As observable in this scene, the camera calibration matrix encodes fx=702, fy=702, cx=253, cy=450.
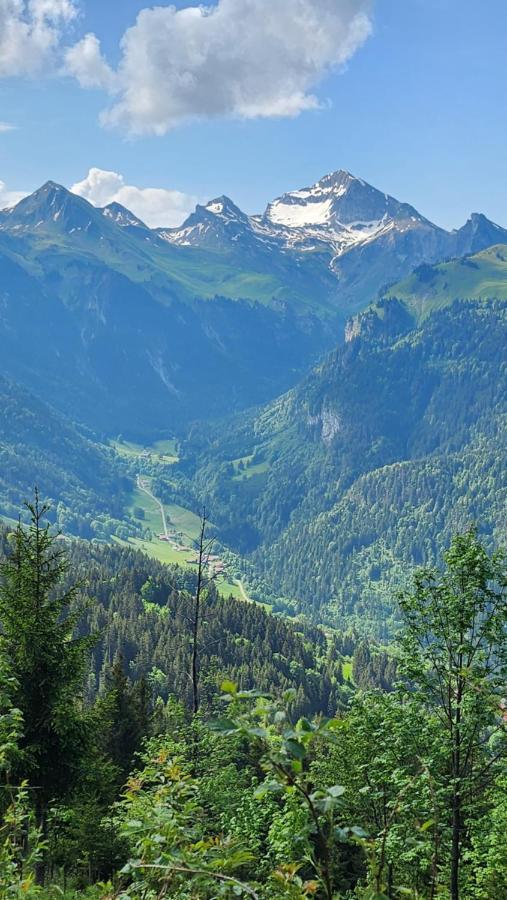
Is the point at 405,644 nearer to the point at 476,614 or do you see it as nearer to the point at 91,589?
the point at 476,614

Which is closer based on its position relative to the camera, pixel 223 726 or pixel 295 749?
pixel 295 749

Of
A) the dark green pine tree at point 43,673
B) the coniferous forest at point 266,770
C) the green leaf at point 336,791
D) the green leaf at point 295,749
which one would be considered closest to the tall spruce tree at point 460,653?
the coniferous forest at point 266,770

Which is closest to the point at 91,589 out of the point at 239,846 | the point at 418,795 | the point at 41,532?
the point at 41,532

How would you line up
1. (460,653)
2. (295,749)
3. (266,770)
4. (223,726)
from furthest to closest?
(460,653) → (266,770) → (223,726) → (295,749)

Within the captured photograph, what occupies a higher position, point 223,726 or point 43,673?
point 43,673

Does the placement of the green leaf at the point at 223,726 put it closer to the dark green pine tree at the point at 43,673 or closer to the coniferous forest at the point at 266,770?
the coniferous forest at the point at 266,770

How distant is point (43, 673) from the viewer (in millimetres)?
28484

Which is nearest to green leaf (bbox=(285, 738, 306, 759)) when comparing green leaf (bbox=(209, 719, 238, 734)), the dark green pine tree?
green leaf (bbox=(209, 719, 238, 734))

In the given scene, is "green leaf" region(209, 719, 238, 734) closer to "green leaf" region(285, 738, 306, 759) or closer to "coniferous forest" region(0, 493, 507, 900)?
"coniferous forest" region(0, 493, 507, 900)

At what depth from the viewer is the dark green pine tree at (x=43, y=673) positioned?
1094 inches

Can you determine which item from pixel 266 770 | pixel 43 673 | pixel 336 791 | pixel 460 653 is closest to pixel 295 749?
pixel 336 791

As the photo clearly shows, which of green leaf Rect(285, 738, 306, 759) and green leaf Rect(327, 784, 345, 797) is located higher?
green leaf Rect(285, 738, 306, 759)

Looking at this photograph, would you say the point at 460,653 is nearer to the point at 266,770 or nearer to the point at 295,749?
the point at 266,770

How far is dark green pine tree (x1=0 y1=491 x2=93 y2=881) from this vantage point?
27781 millimetres
